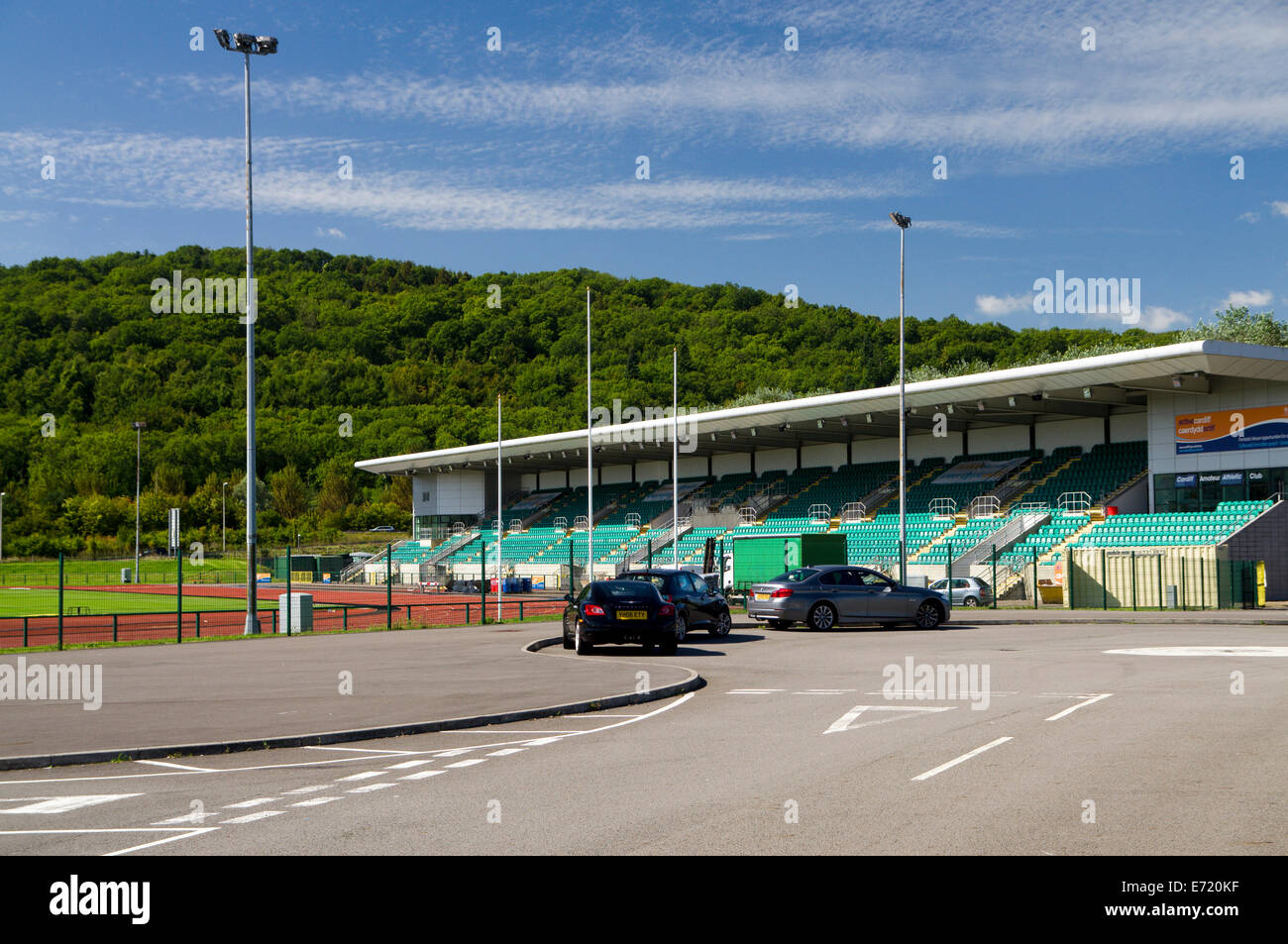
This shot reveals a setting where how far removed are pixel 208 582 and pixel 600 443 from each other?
83.0 feet

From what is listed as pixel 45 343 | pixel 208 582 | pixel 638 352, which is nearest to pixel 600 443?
pixel 638 352

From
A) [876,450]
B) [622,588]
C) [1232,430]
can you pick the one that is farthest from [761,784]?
[876,450]

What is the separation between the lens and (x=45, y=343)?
105000mm

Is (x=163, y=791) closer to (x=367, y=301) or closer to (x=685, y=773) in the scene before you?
(x=685, y=773)

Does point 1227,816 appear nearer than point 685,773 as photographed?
Yes

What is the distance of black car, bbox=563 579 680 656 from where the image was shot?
72.3 feet

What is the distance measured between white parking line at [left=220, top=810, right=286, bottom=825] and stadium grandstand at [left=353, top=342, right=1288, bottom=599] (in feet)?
80.2

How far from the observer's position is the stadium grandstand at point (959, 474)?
42750 millimetres

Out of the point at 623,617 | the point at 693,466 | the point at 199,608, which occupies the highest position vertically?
the point at 693,466

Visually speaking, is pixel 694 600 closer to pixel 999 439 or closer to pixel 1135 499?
pixel 1135 499

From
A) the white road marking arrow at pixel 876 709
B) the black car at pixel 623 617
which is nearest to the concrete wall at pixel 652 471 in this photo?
the black car at pixel 623 617

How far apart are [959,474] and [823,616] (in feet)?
94.7

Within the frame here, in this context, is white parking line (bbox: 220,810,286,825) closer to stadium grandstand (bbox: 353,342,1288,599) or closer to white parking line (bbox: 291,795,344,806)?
white parking line (bbox: 291,795,344,806)

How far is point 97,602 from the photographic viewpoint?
4609 cm
